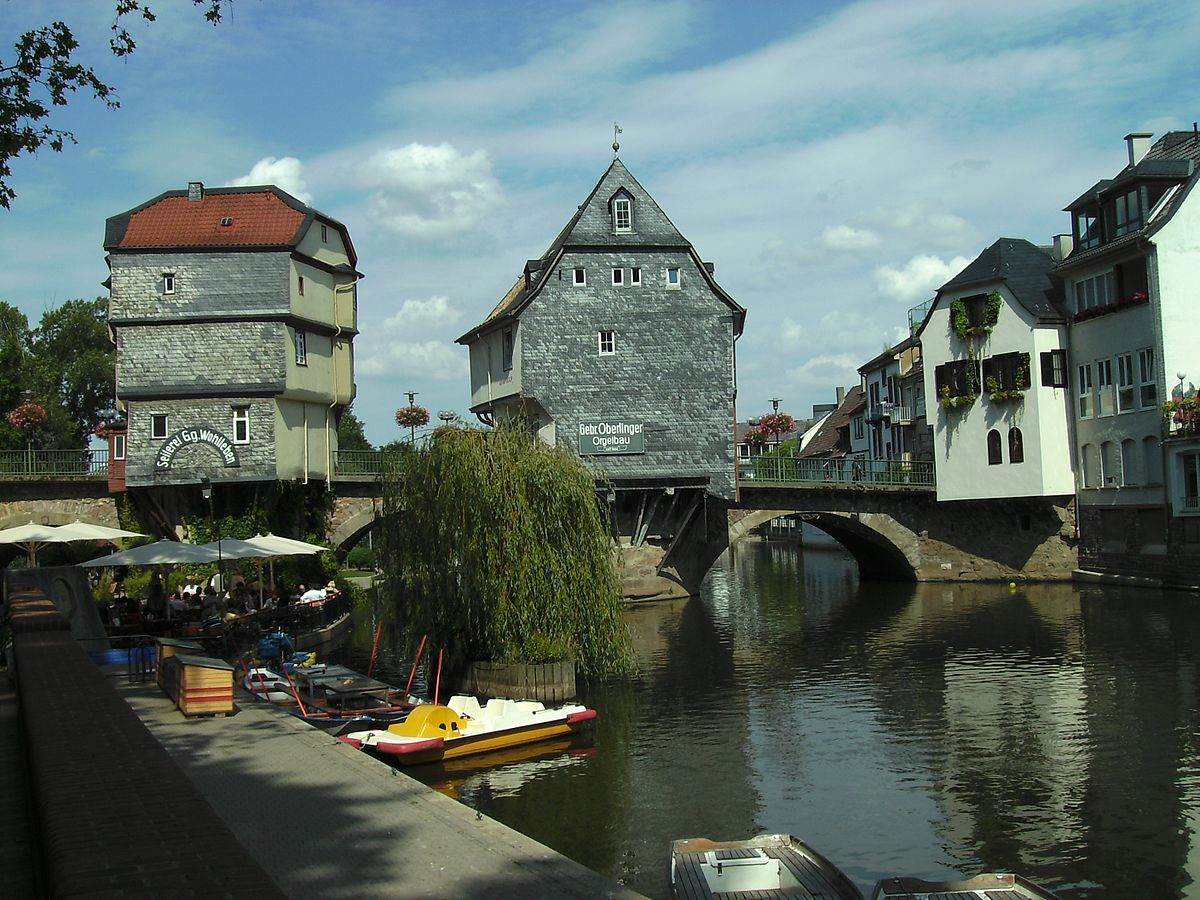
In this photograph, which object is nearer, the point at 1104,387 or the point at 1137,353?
the point at 1137,353

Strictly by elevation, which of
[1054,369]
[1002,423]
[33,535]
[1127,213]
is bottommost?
[33,535]

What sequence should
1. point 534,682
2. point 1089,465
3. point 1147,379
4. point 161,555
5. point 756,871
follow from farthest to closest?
point 1089,465, point 1147,379, point 161,555, point 534,682, point 756,871

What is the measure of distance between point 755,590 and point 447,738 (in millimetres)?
34984

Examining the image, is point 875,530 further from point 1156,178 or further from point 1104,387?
point 1156,178

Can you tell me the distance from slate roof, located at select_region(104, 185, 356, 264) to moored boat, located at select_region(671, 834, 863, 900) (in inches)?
1317

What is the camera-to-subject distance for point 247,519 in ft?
133

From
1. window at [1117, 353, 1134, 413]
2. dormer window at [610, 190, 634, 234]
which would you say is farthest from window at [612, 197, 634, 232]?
window at [1117, 353, 1134, 413]

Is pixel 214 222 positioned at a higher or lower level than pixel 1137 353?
higher

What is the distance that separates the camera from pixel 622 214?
4309 cm

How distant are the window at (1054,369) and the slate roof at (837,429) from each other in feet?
103

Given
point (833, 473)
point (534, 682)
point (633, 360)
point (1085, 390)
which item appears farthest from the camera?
point (833, 473)

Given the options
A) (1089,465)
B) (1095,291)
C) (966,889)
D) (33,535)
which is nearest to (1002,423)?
(1089,465)

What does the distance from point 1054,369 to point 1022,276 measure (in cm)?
388


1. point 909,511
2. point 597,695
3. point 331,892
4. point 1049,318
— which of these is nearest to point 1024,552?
point 909,511
